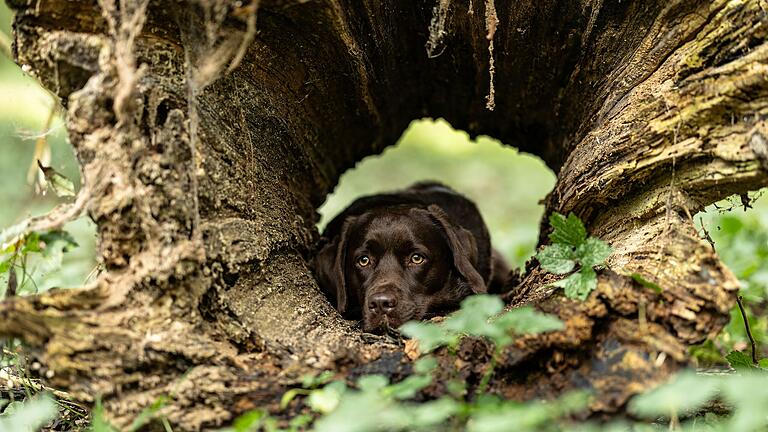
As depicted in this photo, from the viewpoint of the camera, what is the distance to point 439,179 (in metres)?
11.8

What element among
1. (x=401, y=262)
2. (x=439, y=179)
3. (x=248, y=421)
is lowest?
(x=248, y=421)

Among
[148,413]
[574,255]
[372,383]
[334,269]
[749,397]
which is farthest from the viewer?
[334,269]

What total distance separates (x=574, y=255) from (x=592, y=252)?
0.25 ft

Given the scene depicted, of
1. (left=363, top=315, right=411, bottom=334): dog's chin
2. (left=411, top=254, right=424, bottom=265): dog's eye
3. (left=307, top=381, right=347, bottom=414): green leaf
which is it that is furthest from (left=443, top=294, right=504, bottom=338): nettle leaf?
(left=411, top=254, right=424, bottom=265): dog's eye

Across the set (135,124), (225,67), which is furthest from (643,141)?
(135,124)

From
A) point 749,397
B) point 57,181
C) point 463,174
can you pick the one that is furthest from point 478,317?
point 463,174

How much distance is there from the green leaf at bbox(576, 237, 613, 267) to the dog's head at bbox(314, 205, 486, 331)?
1.66 m

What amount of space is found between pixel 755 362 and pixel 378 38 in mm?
2338

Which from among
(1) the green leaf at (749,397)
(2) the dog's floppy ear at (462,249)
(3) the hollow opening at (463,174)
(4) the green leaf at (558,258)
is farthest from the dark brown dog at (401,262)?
(3) the hollow opening at (463,174)

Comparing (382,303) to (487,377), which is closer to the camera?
(487,377)

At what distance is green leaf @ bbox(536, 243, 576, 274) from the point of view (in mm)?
2580

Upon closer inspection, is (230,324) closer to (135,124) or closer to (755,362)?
(135,124)

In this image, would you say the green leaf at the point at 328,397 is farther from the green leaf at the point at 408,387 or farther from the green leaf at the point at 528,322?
the green leaf at the point at 528,322

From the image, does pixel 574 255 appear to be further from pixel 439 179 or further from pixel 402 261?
pixel 439 179
